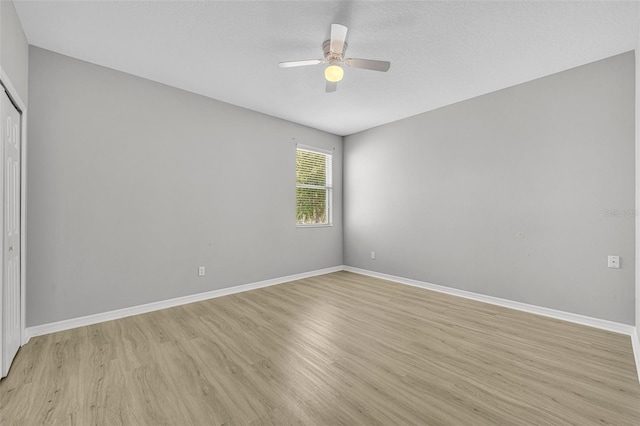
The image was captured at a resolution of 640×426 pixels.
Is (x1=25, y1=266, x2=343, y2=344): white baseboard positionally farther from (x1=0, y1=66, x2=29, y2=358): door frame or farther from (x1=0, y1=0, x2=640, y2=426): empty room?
(x1=0, y1=66, x2=29, y2=358): door frame

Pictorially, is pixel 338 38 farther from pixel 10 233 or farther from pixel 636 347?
pixel 636 347

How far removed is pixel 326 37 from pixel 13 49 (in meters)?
2.42

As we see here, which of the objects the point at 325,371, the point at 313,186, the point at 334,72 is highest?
the point at 334,72

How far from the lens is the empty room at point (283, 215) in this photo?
1802 millimetres

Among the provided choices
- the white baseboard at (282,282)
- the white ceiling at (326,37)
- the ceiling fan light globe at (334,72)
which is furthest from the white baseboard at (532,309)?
the ceiling fan light globe at (334,72)

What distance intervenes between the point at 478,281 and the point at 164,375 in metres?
3.59

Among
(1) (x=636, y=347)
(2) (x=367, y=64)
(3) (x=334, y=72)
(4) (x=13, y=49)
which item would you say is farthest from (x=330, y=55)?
(1) (x=636, y=347)

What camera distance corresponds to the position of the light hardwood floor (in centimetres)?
154

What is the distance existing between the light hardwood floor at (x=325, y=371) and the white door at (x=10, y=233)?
20 cm

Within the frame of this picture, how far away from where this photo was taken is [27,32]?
2.34m

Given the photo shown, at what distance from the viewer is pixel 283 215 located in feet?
14.7

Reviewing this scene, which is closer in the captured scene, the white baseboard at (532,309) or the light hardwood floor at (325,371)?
the light hardwood floor at (325,371)

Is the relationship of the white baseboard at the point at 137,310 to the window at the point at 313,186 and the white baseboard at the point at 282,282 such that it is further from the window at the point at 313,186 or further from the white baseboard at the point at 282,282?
the window at the point at 313,186

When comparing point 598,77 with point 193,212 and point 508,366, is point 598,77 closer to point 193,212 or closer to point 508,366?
point 508,366
